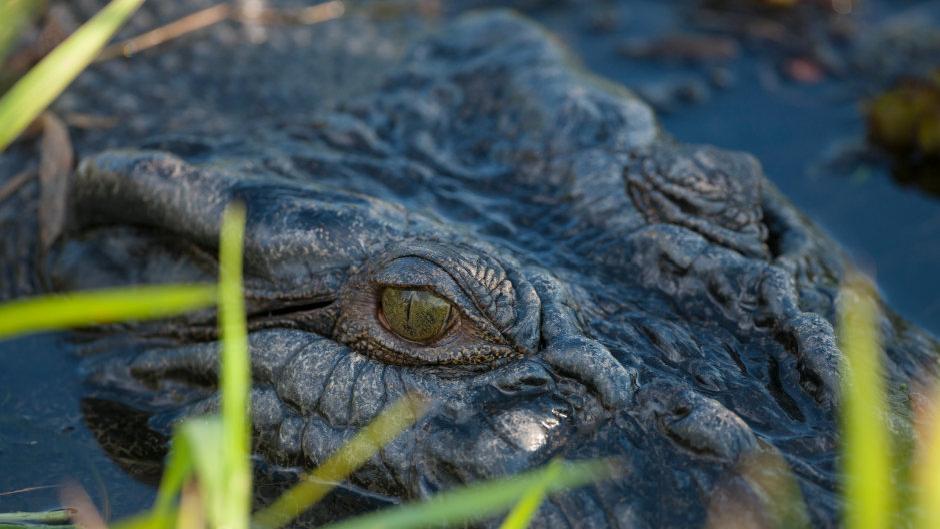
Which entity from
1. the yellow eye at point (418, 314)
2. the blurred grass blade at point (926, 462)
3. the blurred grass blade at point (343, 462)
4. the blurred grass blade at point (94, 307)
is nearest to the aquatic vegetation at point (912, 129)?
the blurred grass blade at point (926, 462)

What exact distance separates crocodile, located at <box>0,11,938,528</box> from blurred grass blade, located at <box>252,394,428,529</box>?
0.03 meters

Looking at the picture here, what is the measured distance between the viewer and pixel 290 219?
2732 millimetres

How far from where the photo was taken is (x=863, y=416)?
1.62m

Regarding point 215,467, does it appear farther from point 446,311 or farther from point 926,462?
point 926,462

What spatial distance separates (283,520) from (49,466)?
667mm

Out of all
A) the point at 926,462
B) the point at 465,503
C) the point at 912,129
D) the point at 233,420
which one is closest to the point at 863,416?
the point at 465,503

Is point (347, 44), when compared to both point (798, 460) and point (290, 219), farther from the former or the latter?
point (798, 460)

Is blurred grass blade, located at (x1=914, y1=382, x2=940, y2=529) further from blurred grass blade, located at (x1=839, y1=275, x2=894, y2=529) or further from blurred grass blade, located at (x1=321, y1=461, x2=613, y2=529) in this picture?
blurred grass blade, located at (x1=321, y1=461, x2=613, y2=529)

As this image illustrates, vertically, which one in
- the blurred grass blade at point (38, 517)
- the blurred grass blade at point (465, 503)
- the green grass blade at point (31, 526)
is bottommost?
the blurred grass blade at point (465, 503)

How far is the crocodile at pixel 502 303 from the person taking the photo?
7.68 ft

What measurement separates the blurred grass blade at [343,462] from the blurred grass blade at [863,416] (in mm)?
910

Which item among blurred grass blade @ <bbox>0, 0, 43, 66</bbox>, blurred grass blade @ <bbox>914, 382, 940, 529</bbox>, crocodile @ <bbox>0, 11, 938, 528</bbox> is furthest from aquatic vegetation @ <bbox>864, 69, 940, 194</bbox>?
blurred grass blade @ <bbox>0, 0, 43, 66</bbox>

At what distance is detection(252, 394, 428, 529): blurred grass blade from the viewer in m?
2.46

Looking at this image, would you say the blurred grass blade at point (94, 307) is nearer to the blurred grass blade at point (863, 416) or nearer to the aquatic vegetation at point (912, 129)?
the blurred grass blade at point (863, 416)
